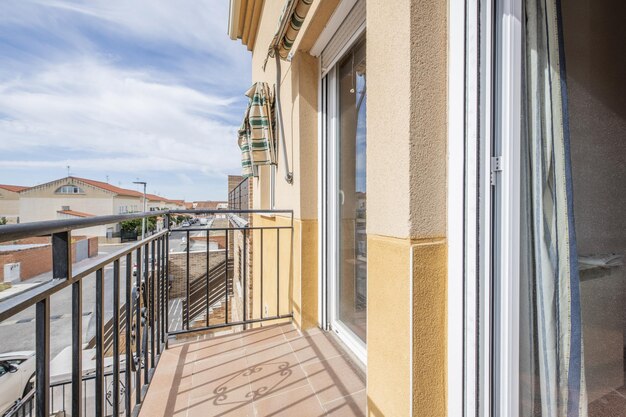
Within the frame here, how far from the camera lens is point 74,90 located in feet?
25.1

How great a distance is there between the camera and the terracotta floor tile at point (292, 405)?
1396mm

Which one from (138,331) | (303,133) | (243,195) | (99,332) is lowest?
(138,331)

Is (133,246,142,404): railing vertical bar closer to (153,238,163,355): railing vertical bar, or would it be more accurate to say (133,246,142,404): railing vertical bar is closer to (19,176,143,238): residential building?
(153,238,163,355): railing vertical bar

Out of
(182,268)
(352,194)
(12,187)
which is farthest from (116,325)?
(182,268)

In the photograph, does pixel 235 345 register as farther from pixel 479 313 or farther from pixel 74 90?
pixel 74 90

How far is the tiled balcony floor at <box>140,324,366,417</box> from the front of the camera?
4.71 feet

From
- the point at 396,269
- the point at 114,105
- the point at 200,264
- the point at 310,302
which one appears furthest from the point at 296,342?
the point at 200,264

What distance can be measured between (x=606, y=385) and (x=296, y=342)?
1615mm

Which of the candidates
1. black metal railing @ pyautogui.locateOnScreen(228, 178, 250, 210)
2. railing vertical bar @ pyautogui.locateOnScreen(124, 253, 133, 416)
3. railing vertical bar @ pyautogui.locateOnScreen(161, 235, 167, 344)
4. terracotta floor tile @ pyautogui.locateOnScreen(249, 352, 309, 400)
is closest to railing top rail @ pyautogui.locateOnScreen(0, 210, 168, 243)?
railing vertical bar @ pyautogui.locateOnScreen(124, 253, 133, 416)

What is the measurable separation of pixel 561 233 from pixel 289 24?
1.89 metres

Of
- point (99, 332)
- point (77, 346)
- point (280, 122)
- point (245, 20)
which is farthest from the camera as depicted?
point (245, 20)

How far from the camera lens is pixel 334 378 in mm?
1638

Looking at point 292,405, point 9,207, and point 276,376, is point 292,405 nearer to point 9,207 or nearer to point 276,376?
point 276,376

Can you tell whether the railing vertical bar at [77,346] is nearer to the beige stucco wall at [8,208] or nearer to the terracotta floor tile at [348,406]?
the beige stucco wall at [8,208]
